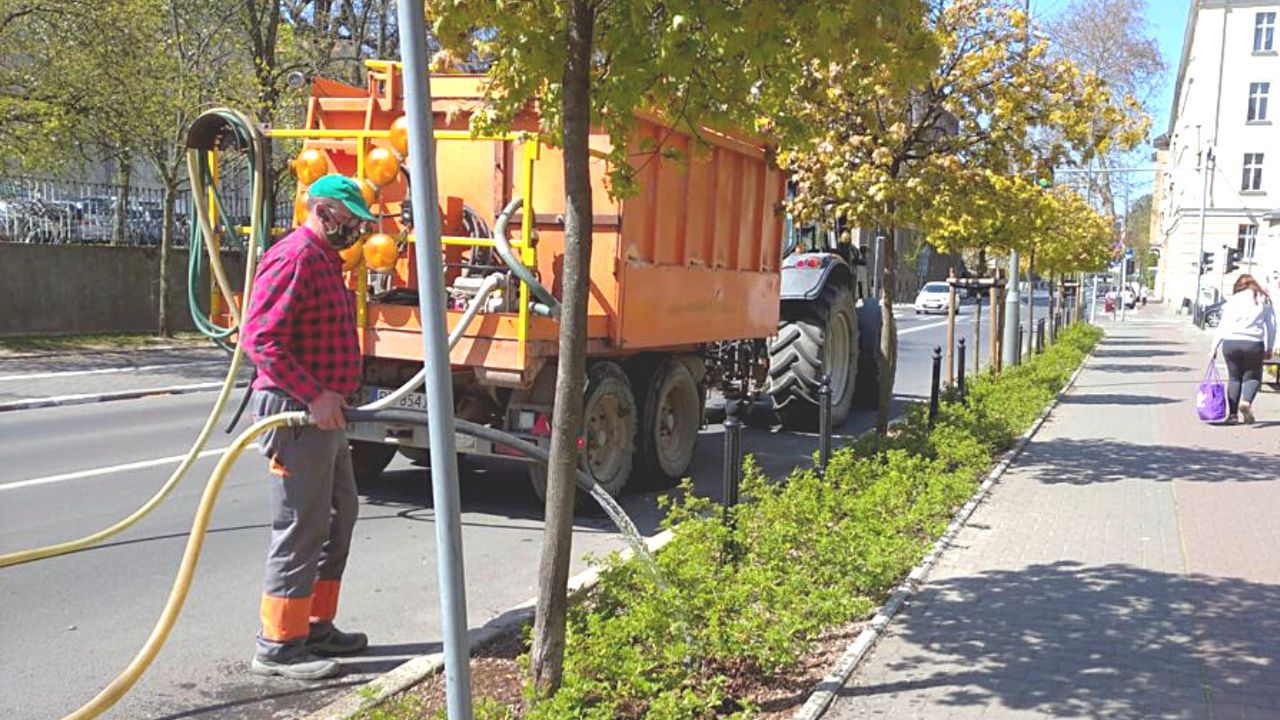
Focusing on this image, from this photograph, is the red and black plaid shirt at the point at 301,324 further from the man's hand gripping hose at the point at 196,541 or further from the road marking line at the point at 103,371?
the road marking line at the point at 103,371

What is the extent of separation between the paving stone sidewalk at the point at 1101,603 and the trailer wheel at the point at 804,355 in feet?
7.48

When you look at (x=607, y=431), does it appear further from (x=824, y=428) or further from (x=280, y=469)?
(x=280, y=469)

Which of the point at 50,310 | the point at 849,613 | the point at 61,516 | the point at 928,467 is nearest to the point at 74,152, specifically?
the point at 50,310

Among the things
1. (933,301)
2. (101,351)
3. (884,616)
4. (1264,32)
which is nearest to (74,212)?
(101,351)

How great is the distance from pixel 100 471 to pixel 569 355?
6.44 m

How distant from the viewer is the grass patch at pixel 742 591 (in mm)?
3996

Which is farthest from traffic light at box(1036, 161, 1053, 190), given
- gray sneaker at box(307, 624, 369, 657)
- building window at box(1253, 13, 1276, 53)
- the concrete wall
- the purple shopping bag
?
building window at box(1253, 13, 1276, 53)

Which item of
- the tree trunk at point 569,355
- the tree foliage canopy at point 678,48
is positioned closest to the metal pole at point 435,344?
the tree trunk at point 569,355

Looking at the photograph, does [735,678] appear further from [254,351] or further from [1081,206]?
[1081,206]

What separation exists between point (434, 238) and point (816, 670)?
107 inches

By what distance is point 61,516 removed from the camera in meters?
7.15

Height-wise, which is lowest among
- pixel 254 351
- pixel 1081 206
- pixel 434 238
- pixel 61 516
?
pixel 61 516

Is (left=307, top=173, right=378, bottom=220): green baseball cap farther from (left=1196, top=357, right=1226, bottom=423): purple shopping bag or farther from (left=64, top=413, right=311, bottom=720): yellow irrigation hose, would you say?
(left=1196, top=357, right=1226, bottom=423): purple shopping bag

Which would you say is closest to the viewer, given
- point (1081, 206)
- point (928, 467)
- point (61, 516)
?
point (61, 516)
